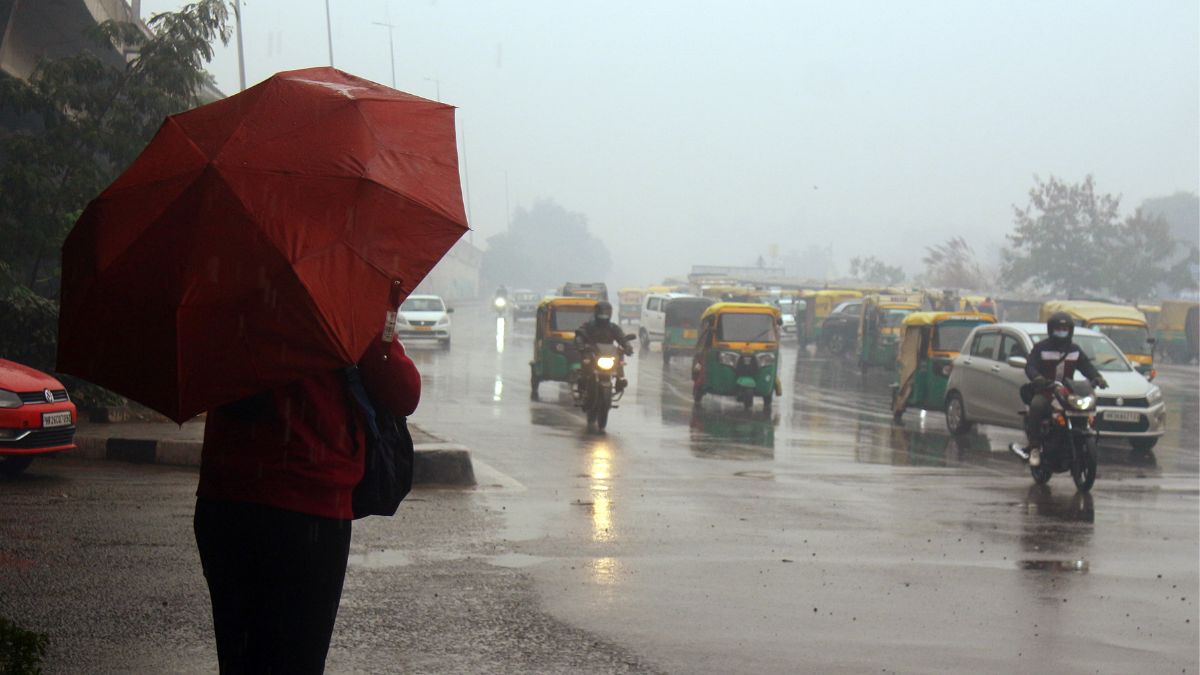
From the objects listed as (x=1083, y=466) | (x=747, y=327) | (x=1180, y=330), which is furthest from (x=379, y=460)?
(x=1180, y=330)

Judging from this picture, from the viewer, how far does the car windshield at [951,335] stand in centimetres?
2209

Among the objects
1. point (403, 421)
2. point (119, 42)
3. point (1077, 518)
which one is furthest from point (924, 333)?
point (403, 421)

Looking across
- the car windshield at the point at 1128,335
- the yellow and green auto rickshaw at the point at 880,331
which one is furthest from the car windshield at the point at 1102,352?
the yellow and green auto rickshaw at the point at 880,331

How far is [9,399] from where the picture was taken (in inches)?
406

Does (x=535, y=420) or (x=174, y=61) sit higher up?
(x=174, y=61)

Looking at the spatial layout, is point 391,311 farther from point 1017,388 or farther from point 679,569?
point 1017,388

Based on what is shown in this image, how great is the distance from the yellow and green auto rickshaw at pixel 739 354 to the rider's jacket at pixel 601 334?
466 centimetres

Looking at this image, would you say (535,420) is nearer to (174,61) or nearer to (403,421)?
(174,61)

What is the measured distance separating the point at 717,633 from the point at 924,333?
16.6 meters

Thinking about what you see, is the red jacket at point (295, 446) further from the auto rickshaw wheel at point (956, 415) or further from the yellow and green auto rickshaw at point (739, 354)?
the yellow and green auto rickshaw at point (739, 354)

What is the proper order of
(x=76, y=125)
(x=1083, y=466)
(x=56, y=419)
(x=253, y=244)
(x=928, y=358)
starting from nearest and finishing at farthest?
1. (x=253, y=244)
2. (x=56, y=419)
3. (x=1083, y=466)
4. (x=76, y=125)
5. (x=928, y=358)

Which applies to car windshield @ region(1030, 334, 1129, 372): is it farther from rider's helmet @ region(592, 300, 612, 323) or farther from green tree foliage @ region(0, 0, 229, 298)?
green tree foliage @ region(0, 0, 229, 298)

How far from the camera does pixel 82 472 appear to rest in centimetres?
1111

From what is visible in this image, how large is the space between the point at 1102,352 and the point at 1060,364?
541 cm
